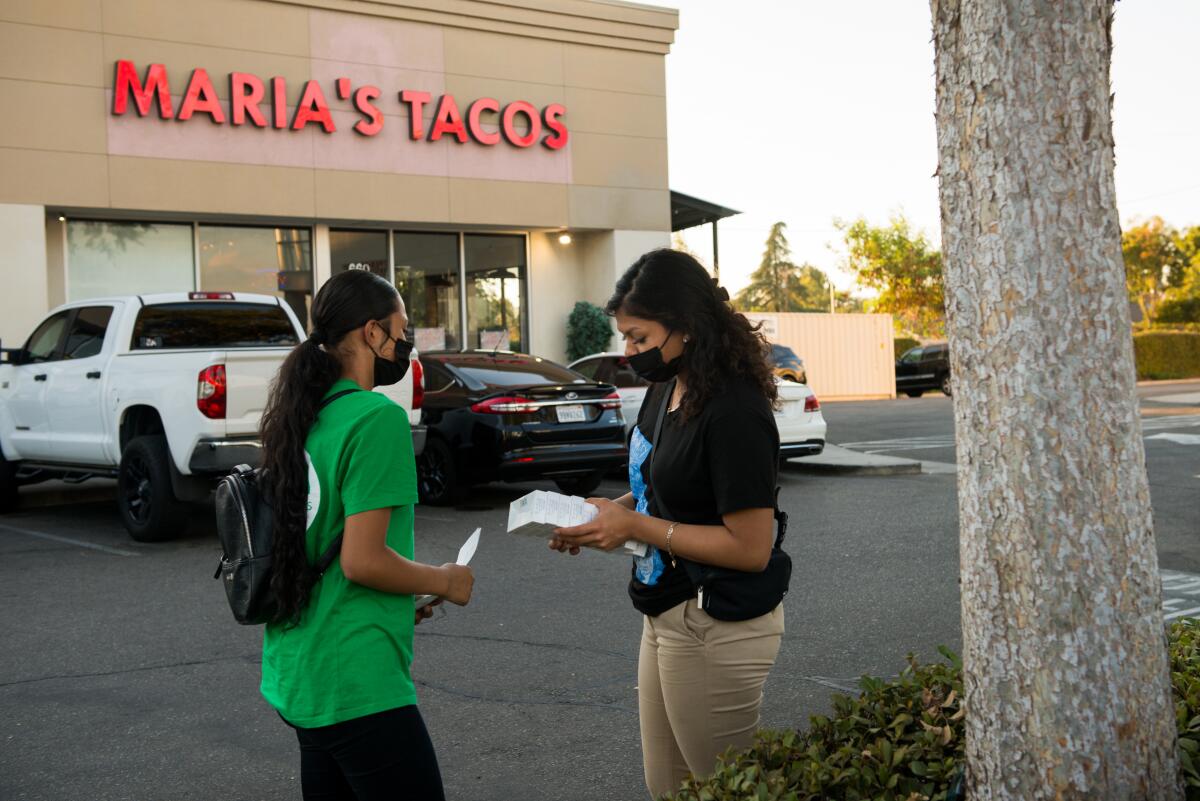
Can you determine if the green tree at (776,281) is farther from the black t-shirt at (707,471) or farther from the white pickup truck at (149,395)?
the black t-shirt at (707,471)

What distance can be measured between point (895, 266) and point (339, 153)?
3971cm

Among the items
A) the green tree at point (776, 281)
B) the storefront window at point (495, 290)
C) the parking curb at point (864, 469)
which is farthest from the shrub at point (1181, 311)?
the parking curb at point (864, 469)

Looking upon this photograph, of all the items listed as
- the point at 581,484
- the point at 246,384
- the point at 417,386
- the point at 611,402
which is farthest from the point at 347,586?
the point at 581,484

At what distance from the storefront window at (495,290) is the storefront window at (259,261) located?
318 cm

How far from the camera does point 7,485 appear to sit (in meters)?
12.1

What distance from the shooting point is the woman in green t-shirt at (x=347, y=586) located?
2562 millimetres

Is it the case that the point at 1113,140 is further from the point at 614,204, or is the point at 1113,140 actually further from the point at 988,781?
the point at 614,204

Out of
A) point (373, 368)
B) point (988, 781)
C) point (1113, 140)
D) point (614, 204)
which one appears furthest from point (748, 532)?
point (614, 204)

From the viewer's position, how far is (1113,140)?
8.00 ft

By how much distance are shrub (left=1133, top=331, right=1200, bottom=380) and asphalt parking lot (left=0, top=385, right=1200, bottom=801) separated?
121 ft

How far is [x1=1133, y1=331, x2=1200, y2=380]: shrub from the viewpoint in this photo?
4469cm

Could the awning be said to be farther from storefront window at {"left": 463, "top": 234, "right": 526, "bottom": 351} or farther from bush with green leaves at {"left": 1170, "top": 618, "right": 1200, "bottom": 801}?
bush with green leaves at {"left": 1170, "top": 618, "right": 1200, "bottom": 801}

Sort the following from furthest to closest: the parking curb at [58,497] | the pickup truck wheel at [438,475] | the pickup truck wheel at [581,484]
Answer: the parking curb at [58,497] → the pickup truck wheel at [581,484] → the pickup truck wheel at [438,475]

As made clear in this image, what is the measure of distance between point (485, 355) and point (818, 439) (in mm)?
4387
